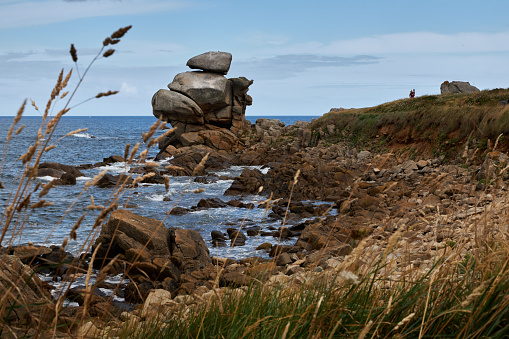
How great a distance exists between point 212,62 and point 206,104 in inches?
170

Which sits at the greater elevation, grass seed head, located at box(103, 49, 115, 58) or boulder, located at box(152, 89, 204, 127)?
boulder, located at box(152, 89, 204, 127)

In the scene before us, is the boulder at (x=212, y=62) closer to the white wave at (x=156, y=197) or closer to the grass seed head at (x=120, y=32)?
the white wave at (x=156, y=197)

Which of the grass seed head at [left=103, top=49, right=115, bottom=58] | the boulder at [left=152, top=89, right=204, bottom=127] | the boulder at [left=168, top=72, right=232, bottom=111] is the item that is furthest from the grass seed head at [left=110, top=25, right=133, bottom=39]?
the boulder at [left=168, top=72, right=232, bottom=111]

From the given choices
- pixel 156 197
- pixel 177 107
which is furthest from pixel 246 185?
pixel 177 107

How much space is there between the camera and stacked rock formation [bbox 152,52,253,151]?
36312mm

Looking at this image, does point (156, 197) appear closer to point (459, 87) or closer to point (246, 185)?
point (246, 185)

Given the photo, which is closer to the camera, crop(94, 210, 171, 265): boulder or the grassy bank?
crop(94, 210, 171, 265): boulder

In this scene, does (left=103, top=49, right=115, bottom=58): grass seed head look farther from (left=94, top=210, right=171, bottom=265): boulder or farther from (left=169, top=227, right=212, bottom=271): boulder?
(left=169, top=227, right=212, bottom=271): boulder

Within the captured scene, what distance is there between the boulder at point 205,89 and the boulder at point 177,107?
2.16 ft

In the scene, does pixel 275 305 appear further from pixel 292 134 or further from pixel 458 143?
pixel 292 134

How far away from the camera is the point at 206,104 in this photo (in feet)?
123

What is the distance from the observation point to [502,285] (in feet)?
7.48

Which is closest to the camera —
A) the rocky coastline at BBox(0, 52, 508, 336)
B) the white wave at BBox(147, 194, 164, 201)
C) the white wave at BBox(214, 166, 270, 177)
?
the rocky coastline at BBox(0, 52, 508, 336)

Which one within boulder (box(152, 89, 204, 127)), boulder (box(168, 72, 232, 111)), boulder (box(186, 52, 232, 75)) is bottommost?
boulder (box(152, 89, 204, 127))
